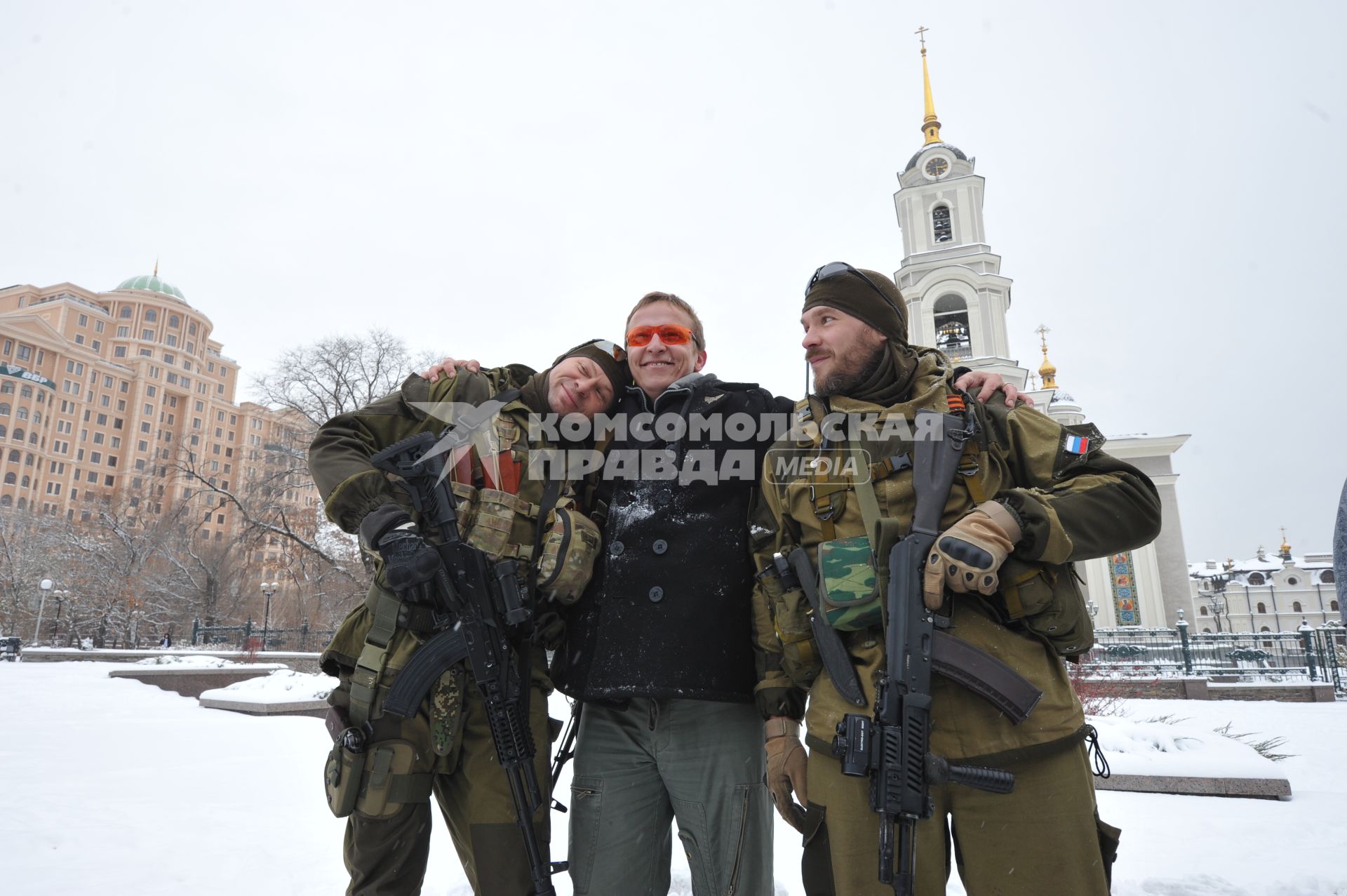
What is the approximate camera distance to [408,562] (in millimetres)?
2488

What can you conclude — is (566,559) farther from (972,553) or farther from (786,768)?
(972,553)

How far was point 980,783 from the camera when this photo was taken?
192 cm

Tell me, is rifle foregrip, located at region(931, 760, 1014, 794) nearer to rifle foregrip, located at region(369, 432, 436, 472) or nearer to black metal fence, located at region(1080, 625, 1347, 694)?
rifle foregrip, located at region(369, 432, 436, 472)

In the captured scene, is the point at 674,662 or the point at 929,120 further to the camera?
the point at 929,120

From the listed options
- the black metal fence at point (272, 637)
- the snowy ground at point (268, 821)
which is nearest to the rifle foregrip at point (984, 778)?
the snowy ground at point (268, 821)

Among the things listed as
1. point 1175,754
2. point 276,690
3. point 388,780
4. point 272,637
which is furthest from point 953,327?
point 388,780

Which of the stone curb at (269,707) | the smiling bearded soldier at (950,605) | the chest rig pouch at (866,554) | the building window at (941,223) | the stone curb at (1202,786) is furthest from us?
the building window at (941,223)

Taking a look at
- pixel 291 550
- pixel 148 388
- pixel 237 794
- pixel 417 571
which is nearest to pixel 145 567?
pixel 291 550

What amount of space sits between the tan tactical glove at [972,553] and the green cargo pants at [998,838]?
19.4 inches

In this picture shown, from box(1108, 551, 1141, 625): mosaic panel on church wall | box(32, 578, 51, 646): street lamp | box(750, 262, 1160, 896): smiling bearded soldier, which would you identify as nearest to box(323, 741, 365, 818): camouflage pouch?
box(750, 262, 1160, 896): smiling bearded soldier

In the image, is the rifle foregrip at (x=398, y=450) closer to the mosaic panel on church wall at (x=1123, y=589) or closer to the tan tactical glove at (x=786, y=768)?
the tan tactical glove at (x=786, y=768)

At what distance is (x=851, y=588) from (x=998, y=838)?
75 cm

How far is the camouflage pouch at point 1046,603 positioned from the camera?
2.14m

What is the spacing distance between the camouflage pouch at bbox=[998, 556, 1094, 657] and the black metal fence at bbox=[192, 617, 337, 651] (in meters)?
27.9
